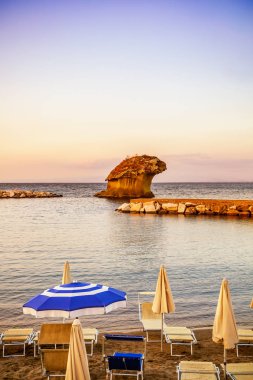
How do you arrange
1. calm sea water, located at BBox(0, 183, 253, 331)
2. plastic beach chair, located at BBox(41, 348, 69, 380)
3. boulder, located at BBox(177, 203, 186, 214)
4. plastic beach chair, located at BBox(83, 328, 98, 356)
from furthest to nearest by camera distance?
boulder, located at BBox(177, 203, 186, 214), calm sea water, located at BBox(0, 183, 253, 331), plastic beach chair, located at BBox(83, 328, 98, 356), plastic beach chair, located at BBox(41, 348, 69, 380)

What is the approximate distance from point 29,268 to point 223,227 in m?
25.6

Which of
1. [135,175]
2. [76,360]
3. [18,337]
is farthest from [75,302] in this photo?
[135,175]

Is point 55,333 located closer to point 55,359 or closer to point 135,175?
point 55,359

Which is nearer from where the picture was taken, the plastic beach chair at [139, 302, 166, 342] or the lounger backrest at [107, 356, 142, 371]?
the lounger backrest at [107, 356, 142, 371]

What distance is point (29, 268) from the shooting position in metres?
22.1

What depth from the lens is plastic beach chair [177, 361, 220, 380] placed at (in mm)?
8195

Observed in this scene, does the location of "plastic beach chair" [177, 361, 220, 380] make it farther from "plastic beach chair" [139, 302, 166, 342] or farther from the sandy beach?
"plastic beach chair" [139, 302, 166, 342]

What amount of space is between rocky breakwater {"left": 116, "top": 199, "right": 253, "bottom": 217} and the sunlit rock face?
26.3 metres

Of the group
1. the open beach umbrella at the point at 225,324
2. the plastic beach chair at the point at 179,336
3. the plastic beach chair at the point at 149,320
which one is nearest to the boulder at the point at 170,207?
the plastic beach chair at the point at 149,320

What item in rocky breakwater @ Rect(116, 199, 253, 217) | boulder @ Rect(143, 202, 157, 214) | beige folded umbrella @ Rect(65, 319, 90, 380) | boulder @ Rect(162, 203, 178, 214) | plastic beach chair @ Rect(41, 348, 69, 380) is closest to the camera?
beige folded umbrella @ Rect(65, 319, 90, 380)

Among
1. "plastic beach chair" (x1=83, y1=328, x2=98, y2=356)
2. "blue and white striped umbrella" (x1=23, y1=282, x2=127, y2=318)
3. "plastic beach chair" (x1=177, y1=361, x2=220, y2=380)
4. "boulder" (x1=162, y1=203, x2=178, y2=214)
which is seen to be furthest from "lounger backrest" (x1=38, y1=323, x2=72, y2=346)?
"boulder" (x1=162, y1=203, x2=178, y2=214)

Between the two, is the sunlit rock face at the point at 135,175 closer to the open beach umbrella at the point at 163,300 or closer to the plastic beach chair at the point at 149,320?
the plastic beach chair at the point at 149,320

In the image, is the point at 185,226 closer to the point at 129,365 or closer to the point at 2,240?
the point at 2,240

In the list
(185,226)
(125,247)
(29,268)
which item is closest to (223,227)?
(185,226)
